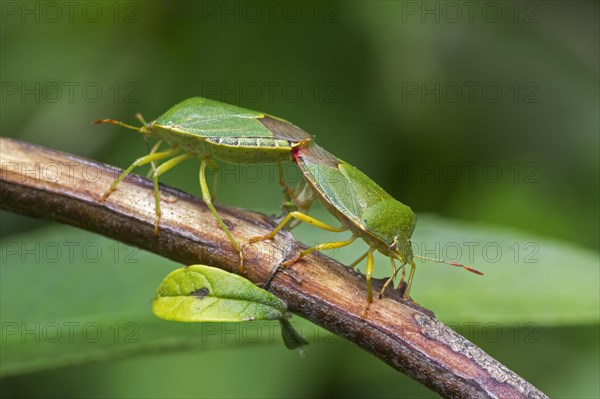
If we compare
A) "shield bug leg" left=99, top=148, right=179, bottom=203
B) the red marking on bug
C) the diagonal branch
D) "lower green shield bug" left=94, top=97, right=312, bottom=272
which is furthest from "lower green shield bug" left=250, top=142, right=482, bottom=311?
"shield bug leg" left=99, top=148, right=179, bottom=203

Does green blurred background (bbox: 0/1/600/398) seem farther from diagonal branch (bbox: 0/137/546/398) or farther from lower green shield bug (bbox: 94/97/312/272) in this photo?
diagonal branch (bbox: 0/137/546/398)

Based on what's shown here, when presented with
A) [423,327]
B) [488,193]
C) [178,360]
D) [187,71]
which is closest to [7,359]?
[178,360]

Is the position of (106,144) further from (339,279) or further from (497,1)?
(497,1)

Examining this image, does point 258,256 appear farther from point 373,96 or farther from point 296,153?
point 373,96

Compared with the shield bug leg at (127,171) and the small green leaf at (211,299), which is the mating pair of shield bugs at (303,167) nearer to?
the shield bug leg at (127,171)

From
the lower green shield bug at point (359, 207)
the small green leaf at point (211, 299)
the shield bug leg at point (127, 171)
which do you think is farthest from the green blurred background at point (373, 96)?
the small green leaf at point (211, 299)
